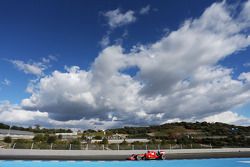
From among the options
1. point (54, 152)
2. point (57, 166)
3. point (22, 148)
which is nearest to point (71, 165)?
point (57, 166)

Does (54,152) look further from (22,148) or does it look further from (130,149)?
(130,149)

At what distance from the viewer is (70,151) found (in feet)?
138

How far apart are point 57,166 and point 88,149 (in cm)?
1859

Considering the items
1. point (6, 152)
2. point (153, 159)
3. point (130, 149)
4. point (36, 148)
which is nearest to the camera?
point (153, 159)

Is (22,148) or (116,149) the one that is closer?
(22,148)

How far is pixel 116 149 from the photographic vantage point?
45.8 m

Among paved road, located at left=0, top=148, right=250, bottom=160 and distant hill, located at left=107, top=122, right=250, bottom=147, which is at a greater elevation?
distant hill, located at left=107, top=122, right=250, bottom=147

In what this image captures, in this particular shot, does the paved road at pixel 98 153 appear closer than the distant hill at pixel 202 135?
Yes

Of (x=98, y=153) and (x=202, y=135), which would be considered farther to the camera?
(x=202, y=135)

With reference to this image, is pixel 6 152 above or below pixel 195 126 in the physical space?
below

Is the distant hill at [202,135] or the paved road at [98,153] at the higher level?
the distant hill at [202,135]

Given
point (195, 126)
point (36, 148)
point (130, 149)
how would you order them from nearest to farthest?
point (36, 148)
point (130, 149)
point (195, 126)

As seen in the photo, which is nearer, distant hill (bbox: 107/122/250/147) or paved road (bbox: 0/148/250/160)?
paved road (bbox: 0/148/250/160)

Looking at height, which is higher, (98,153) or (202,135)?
(202,135)
